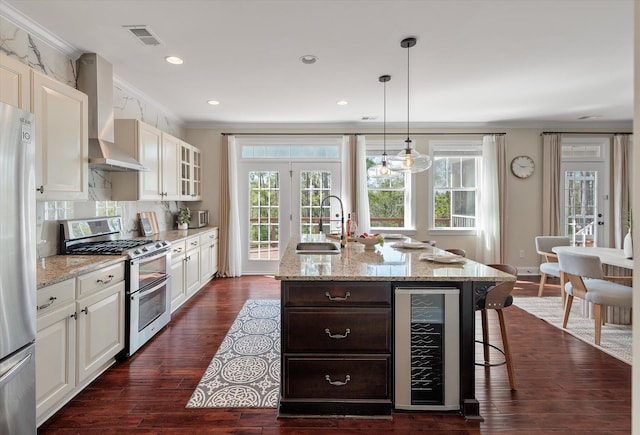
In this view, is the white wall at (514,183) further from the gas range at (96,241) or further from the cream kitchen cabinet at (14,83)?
the cream kitchen cabinet at (14,83)

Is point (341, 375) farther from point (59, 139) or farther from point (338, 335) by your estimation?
point (59, 139)

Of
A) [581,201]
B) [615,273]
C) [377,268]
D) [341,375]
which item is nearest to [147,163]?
[377,268]

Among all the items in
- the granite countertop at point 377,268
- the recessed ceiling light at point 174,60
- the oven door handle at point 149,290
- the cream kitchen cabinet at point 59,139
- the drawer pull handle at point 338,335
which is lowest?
the drawer pull handle at point 338,335

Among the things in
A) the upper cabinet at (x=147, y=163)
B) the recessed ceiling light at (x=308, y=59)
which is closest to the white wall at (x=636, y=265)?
the recessed ceiling light at (x=308, y=59)

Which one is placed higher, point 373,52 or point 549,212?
point 373,52

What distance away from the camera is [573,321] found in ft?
11.9

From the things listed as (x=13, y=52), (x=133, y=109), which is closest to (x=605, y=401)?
(x=13, y=52)

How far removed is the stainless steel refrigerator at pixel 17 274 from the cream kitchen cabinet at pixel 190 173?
324 cm

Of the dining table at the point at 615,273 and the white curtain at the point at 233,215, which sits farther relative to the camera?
the white curtain at the point at 233,215

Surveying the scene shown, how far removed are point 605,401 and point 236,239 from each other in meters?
4.93

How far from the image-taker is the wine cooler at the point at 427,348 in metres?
1.99

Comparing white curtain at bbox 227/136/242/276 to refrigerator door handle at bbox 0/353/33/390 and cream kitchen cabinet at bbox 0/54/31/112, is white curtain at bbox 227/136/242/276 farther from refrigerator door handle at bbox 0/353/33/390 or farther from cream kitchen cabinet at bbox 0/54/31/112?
refrigerator door handle at bbox 0/353/33/390

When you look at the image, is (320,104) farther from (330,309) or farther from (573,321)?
(573,321)

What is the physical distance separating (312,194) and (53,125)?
3957mm
